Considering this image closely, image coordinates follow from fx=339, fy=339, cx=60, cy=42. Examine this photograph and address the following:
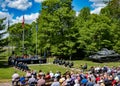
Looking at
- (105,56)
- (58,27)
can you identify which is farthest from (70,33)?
(105,56)

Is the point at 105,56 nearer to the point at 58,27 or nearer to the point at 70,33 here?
the point at 70,33

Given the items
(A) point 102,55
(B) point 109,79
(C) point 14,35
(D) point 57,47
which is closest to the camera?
(B) point 109,79

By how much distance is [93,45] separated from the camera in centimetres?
6581

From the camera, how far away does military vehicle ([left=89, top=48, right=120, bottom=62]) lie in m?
61.8

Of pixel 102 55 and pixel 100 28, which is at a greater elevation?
pixel 100 28

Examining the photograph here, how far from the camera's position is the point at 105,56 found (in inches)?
2448

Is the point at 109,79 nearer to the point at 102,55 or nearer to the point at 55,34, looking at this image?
the point at 102,55

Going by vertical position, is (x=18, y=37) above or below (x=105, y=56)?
above

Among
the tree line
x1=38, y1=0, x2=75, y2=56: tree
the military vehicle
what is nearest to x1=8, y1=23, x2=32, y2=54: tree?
the tree line

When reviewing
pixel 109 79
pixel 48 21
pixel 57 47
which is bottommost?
pixel 109 79

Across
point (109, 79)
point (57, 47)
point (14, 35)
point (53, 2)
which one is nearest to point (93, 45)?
point (57, 47)

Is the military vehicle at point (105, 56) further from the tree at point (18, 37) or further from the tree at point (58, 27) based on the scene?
the tree at point (18, 37)

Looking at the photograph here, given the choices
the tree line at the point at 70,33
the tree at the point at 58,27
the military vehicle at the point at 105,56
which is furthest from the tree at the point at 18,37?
the military vehicle at the point at 105,56

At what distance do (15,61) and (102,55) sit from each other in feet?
59.3
